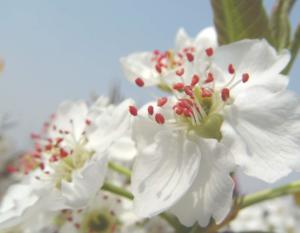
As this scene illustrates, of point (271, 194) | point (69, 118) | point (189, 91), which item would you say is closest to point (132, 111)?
point (189, 91)

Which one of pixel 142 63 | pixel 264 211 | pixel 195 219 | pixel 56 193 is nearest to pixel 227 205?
pixel 195 219

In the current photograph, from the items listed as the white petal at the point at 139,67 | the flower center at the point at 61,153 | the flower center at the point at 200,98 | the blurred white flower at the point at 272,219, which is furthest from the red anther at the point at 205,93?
the blurred white flower at the point at 272,219

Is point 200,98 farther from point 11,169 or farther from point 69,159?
point 11,169

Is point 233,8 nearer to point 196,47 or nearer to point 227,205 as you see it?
point 196,47

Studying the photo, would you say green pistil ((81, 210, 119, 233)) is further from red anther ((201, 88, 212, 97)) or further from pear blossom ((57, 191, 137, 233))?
red anther ((201, 88, 212, 97))

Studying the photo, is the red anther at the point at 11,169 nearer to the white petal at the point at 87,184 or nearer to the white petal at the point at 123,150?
the white petal at the point at 123,150

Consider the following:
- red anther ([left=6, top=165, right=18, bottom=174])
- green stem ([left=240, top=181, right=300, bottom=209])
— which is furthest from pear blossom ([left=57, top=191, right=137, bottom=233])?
Answer: green stem ([left=240, top=181, right=300, bottom=209])
